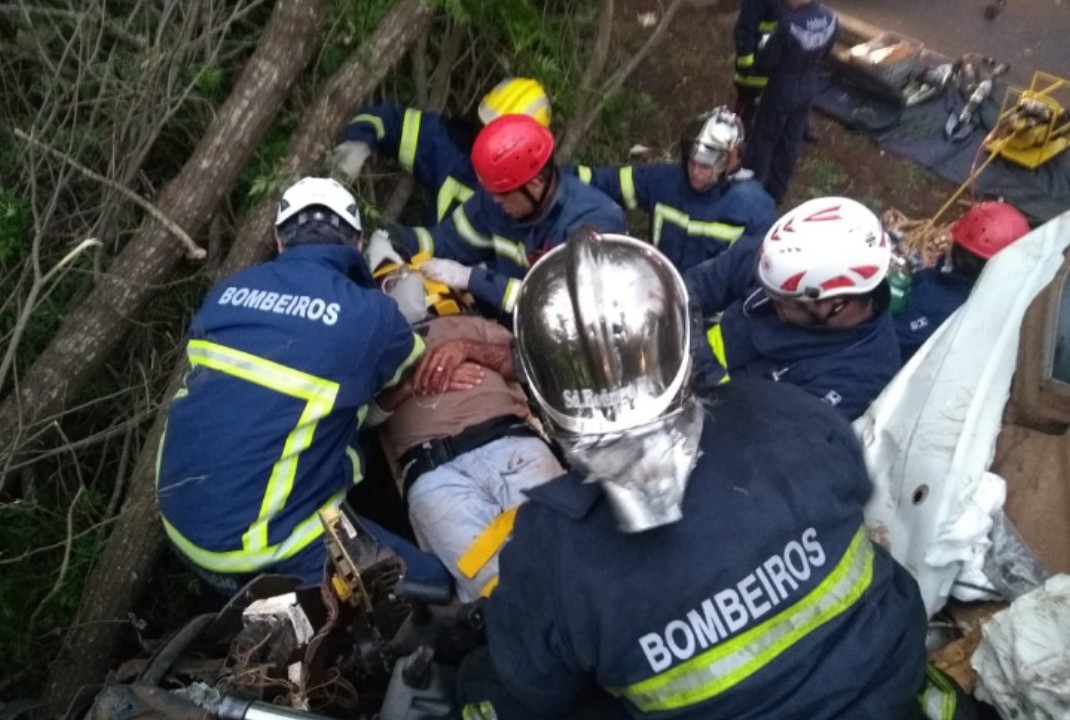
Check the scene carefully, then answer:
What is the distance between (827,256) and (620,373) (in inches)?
58.0

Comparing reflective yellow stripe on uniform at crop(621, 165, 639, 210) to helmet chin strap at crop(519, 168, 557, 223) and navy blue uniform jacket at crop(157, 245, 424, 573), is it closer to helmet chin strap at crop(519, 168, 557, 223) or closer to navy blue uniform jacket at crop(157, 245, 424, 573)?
helmet chin strap at crop(519, 168, 557, 223)

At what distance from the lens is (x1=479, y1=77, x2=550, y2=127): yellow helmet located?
4301mm

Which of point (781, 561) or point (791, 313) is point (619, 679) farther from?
point (791, 313)

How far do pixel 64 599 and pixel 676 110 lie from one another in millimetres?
4990

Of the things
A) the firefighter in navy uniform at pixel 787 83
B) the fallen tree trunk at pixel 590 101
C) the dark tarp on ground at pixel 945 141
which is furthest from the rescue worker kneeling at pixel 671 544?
the dark tarp on ground at pixel 945 141

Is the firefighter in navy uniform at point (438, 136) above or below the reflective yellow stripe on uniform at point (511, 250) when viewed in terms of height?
above

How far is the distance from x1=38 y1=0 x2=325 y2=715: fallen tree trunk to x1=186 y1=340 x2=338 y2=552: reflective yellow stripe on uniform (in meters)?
0.66

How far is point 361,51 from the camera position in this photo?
3760 mm

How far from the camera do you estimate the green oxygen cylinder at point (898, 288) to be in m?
3.85

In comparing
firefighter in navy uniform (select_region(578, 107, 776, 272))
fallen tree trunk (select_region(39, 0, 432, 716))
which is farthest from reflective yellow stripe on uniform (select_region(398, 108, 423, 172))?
firefighter in navy uniform (select_region(578, 107, 776, 272))

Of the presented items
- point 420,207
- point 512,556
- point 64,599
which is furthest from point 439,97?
point 512,556

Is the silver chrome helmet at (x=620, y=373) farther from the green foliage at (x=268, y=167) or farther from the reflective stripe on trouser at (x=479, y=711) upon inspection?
the green foliage at (x=268, y=167)

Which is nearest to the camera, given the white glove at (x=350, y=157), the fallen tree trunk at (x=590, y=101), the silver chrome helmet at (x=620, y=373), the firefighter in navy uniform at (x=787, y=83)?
the silver chrome helmet at (x=620, y=373)

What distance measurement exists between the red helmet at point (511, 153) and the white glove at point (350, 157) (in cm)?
52
